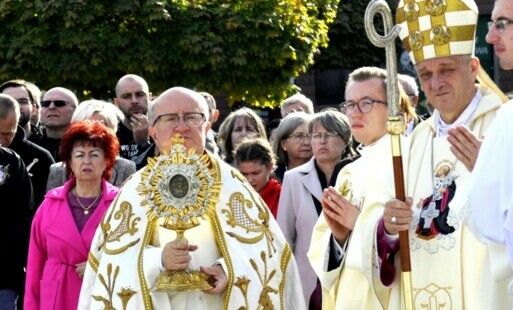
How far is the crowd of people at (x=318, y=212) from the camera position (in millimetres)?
6074

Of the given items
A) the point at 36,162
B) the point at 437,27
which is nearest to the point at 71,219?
the point at 36,162

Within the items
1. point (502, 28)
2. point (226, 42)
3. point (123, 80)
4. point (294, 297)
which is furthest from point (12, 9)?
point (502, 28)

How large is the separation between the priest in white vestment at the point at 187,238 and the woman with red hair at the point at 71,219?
75 cm

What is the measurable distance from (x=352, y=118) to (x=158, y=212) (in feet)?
3.77

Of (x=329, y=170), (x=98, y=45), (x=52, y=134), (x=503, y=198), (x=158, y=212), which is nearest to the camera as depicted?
(x=503, y=198)

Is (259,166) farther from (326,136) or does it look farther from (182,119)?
(182,119)

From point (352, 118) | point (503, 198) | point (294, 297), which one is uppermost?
point (352, 118)

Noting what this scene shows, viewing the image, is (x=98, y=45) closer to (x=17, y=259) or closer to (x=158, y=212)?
(x=17, y=259)

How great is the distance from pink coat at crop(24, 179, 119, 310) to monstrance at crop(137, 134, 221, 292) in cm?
122

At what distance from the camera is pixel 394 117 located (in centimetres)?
653

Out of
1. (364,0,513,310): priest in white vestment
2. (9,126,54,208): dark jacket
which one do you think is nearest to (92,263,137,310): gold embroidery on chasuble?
(364,0,513,310): priest in white vestment

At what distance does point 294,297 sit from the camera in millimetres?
7496

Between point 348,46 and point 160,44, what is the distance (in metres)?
9.95

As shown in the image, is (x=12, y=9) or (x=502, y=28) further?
(x=12, y=9)
